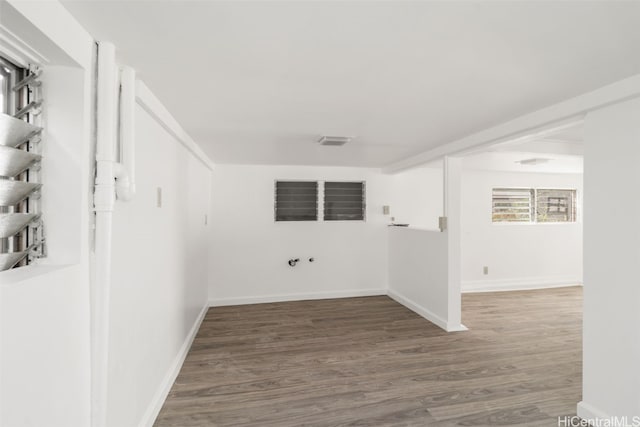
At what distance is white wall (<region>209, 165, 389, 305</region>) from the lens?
432cm

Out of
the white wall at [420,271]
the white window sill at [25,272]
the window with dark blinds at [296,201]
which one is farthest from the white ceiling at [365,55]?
the window with dark blinds at [296,201]

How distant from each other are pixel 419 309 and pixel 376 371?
1.70m

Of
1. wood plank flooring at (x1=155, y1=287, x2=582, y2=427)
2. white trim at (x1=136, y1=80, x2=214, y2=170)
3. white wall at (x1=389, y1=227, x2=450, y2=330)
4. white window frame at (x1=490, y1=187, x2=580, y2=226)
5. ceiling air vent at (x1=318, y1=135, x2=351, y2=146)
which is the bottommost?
wood plank flooring at (x1=155, y1=287, x2=582, y2=427)

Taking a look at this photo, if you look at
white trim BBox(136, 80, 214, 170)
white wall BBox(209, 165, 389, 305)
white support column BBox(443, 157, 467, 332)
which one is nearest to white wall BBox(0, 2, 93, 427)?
white trim BBox(136, 80, 214, 170)

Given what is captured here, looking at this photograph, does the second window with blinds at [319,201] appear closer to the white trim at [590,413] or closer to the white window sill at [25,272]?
the white trim at [590,413]

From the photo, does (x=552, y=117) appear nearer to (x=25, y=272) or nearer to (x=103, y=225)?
(x=103, y=225)

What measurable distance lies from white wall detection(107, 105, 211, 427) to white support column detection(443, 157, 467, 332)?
2885 millimetres

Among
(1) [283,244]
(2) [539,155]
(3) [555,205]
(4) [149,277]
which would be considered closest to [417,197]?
(2) [539,155]

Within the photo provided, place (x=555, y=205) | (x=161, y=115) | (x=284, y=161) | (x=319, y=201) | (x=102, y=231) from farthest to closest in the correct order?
1. (x=555, y=205)
2. (x=319, y=201)
3. (x=284, y=161)
4. (x=161, y=115)
5. (x=102, y=231)

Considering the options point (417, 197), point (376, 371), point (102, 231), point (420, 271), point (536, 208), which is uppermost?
point (417, 197)

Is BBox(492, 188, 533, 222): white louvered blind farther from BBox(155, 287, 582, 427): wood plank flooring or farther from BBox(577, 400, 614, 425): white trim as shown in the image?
BBox(577, 400, 614, 425): white trim

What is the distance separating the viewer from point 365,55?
1.31 meters

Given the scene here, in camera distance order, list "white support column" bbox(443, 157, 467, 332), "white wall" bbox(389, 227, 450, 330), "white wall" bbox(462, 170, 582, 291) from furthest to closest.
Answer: "white wall" bbox(462, 170, 582, 291) → "white wall" bbox(389, 227, 450, 330) → "white support column" bbox(443, 157, 467, 332)

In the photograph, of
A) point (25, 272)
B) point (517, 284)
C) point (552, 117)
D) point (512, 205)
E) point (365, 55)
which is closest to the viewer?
point (25, 272)
